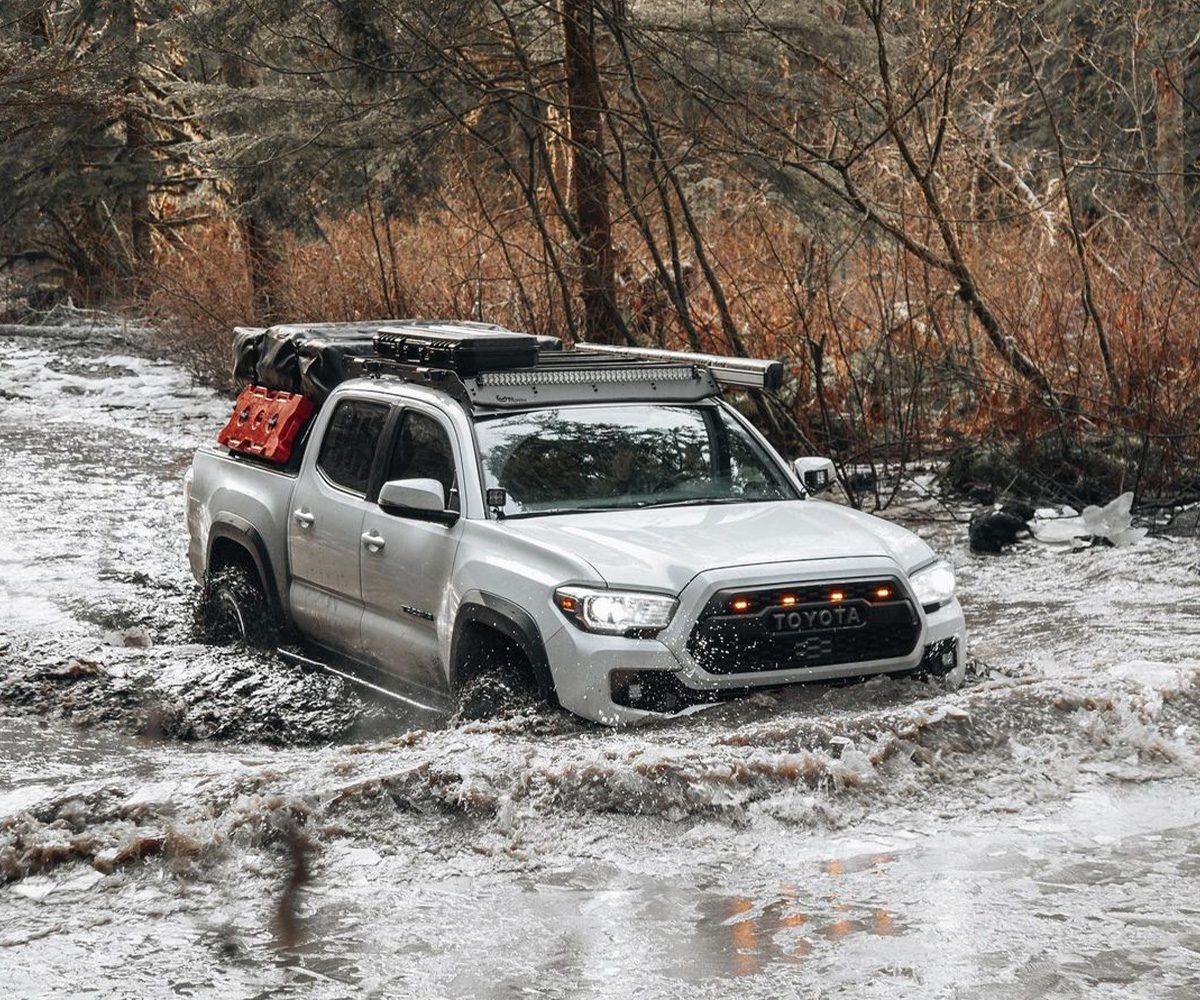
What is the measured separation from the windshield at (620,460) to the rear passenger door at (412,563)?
259 millimetres

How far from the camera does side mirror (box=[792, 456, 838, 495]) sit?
802cm

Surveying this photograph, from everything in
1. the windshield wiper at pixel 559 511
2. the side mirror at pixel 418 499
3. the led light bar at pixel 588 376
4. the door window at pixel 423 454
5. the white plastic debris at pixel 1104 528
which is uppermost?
the led light bar at pixel 588 376

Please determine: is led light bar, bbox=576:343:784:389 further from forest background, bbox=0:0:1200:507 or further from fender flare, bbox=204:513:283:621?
forest background, bbox=0:0:1200:507

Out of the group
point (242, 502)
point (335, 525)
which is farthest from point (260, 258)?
point (335, 525)

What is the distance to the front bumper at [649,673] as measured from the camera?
257 inches

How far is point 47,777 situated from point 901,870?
3767mm

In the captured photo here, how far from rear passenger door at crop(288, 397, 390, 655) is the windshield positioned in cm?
86

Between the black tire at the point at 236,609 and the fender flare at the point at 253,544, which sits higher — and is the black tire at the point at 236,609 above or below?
below

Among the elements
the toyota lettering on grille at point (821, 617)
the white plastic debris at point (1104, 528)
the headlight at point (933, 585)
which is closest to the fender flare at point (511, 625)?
the toyota lettering on grille at point (821, 617)

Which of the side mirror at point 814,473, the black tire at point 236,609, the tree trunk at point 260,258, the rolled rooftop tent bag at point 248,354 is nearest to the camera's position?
the side mirror at point 814,473

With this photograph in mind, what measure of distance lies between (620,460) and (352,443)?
1505 millimetres

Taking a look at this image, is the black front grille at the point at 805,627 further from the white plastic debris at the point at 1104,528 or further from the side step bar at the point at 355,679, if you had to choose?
the white plastic debris at the point at 1104,528

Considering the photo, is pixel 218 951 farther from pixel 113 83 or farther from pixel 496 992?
pixel 113 83

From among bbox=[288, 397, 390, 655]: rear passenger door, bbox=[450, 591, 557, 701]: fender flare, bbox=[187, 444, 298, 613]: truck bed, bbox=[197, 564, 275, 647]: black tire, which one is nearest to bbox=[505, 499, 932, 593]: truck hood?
bbox=[450, 591, 557, 701]: fender flare
